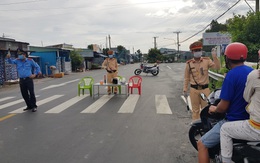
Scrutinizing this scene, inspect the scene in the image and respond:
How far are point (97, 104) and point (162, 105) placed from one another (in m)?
2.36

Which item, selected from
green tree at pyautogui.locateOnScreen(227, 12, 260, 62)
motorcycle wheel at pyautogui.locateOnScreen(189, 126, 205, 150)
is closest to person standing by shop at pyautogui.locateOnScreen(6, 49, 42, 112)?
motorcycle wheel at pyautogui.locateOnScreen(189, 126, 205, 150)

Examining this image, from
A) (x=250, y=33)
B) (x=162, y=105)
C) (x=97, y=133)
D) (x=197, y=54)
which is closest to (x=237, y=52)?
(x=197, y=54)

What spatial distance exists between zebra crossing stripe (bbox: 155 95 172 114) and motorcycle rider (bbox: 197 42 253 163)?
5.01m

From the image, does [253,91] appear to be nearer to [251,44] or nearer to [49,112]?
[49,112]

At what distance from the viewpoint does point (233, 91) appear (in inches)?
126

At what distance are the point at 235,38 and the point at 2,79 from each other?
18235 millimetres

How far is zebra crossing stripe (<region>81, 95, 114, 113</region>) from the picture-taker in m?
8.77

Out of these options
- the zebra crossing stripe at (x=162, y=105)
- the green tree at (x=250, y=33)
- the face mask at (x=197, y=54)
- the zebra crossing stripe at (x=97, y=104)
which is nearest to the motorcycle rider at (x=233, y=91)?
the face mask at (x=197, y=54)

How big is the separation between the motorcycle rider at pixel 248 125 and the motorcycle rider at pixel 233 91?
0.55 feet

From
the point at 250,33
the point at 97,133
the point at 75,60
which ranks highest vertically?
the point at 250,33

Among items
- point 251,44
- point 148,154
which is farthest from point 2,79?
point 148,154

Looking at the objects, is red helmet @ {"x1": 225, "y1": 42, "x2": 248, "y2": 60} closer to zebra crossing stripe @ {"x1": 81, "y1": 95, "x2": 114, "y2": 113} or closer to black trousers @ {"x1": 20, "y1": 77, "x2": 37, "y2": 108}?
zebra crossing stripe @ {"x1": 81, "y1": 95, "x2": 114, "y2": 113}

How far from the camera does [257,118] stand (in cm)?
293

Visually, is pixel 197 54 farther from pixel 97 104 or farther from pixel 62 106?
pixel 62 106
